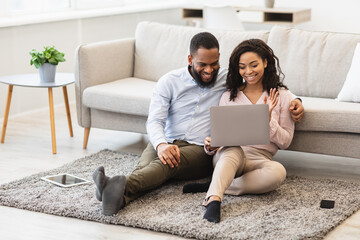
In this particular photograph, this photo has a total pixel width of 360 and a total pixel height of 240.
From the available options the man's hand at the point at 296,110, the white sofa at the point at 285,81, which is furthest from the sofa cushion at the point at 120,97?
the man's hand at the point at 296,110

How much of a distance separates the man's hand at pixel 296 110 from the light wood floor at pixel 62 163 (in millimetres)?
396

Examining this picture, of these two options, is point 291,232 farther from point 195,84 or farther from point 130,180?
point 195,84

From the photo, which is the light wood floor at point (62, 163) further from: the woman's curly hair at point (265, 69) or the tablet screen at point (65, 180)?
the woman's curly hair at point (265, 69)

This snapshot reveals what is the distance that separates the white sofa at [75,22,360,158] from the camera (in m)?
3.23

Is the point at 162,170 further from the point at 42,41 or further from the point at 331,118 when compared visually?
the point at 42,41

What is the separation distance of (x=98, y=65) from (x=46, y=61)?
0.31m

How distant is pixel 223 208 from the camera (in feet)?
9.02

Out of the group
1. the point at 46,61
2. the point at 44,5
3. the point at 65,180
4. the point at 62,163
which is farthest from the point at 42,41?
the point at 65,180

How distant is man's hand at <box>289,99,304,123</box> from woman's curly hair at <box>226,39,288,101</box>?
0.11 metres

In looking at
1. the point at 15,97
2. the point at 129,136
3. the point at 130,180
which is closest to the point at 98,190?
the point at 130,180

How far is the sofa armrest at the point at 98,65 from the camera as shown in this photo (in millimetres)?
3807

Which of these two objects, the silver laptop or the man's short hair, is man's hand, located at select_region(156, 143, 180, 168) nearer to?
the silver laptop

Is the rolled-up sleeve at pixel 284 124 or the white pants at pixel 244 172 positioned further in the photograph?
the rolled-up sleeve at pixel 284 124

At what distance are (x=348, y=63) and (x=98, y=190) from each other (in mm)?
1647
